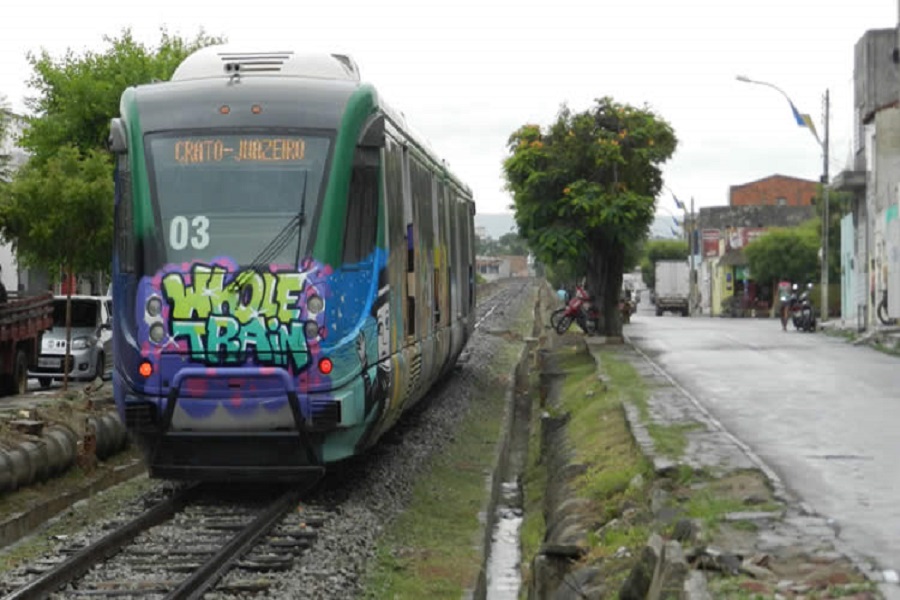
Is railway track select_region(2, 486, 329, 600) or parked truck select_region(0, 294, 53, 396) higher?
parked truck select_region(0, 294, 53, 396)

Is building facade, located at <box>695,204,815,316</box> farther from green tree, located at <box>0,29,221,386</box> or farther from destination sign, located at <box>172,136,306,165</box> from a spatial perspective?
destination sign, located at <box>172,136,306,165</box>

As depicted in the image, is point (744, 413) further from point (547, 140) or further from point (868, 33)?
point (868, 33)

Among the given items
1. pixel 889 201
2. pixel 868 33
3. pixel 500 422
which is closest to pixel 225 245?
pixel 500 422

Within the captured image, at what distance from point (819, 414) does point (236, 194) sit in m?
8.88

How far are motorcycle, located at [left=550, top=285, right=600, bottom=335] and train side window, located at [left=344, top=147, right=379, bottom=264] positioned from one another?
23704mm

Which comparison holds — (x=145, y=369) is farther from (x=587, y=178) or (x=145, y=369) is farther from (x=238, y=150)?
(x=587, y=178)

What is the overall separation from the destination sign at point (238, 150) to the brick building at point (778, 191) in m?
106

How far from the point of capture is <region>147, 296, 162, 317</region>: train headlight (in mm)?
12008

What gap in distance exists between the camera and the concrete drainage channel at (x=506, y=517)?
41.3 feet

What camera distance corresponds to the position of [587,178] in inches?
1304

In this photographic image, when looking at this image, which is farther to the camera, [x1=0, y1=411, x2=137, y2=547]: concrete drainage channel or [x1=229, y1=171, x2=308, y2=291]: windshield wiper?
[x1=0, y1=411, x2=137, y2=547]: concrete drainage channel

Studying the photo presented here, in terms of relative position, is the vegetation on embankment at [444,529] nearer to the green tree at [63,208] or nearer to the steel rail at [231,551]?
the steel rail at [231,551]

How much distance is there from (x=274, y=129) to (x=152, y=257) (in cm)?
151

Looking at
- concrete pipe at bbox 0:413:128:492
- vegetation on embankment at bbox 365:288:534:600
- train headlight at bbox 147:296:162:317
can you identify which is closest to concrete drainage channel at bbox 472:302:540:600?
vegetation on embankment at bbox 365:288:534:600
